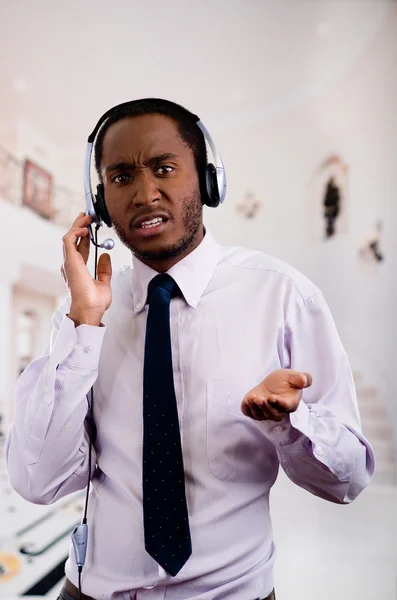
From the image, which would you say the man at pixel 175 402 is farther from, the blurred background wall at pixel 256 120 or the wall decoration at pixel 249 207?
the wall decoration at pixel 249 207

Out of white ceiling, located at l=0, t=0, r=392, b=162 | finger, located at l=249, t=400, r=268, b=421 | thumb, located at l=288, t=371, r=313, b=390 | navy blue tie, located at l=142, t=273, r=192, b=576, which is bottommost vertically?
navy blue tie, located at l=142, t=273, r=192, b=576

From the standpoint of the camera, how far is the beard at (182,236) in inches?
35.8

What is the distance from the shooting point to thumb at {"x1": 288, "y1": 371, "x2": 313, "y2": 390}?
Answer: 2.11 ft

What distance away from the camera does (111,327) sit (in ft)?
3.23

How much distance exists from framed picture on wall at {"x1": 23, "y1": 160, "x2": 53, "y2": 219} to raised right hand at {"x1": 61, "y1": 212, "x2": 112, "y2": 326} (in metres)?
1.96

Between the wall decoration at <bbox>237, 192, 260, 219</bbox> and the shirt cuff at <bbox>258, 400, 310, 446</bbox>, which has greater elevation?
the wall decoration at <bbox>237, 192, 260, 219</bbox>

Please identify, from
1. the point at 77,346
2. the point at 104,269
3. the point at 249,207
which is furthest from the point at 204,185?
the point at 249,207

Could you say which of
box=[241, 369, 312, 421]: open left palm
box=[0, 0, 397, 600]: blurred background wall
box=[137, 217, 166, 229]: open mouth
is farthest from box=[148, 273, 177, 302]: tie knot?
box=[0, 0, 397, 600]: blurred background wall

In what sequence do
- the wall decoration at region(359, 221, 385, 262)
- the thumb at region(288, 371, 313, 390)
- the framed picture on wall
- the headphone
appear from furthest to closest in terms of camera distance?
the framed picture on wall → the wall decoration at region(359, 221, 385, 262) → the headphone → the thumb at region(288, 371, 313, 390)

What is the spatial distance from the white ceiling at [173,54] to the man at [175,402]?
1592 mm

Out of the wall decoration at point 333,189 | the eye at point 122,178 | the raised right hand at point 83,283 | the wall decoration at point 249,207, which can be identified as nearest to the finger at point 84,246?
the raised right hand at point 83,283

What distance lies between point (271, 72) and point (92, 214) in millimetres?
1791

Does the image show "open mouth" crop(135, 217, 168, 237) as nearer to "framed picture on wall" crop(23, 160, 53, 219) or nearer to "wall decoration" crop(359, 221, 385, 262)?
"wall decoration" crop(359, 221, 385, 262)

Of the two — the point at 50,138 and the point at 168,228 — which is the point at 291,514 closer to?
the point at 168,228
